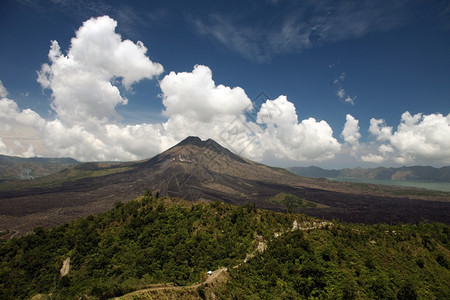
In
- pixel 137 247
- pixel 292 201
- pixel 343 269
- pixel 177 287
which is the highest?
pixel 343 269

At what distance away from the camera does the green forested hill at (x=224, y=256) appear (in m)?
28.5

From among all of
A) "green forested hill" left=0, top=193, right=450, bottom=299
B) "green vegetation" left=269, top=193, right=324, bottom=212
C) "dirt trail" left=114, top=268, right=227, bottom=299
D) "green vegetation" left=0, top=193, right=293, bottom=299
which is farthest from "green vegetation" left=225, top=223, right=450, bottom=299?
"green vegetation" left=269, top=193, right=324, bottom=212

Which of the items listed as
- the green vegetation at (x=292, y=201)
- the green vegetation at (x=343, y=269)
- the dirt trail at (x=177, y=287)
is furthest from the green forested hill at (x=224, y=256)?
the green vegetation at (x=292, y=201)

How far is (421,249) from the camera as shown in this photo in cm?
3747

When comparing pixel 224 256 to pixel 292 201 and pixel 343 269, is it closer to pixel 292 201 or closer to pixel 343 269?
pixel 343 269

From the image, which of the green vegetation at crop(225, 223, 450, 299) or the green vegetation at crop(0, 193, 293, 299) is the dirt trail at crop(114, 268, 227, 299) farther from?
→ the green vegetation at crop(225, 223, 450, 299)

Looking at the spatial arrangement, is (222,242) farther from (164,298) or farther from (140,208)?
(140,208)

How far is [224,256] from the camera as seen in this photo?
3650 centimetres

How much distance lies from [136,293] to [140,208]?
107 ft

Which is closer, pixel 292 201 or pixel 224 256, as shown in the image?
pixel 224 256

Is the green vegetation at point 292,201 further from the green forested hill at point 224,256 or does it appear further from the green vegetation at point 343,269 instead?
the green vegetation at point 343,269

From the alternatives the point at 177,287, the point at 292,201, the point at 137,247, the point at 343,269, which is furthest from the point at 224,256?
the point at 292,201

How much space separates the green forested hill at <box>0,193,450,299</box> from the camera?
28.5m

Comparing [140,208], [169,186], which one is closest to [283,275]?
[140,208]
